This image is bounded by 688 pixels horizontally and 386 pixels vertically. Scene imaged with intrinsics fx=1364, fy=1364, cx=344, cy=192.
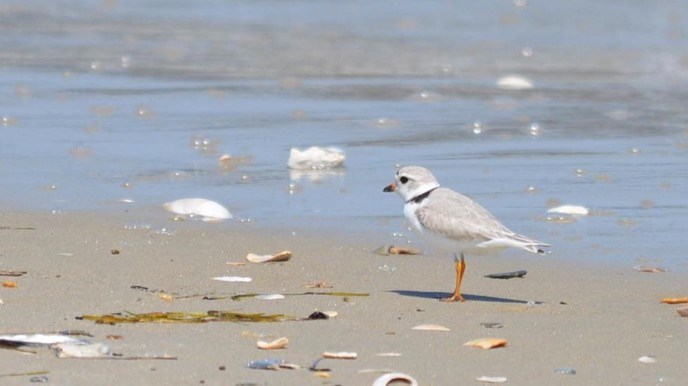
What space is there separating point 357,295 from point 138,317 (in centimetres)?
105

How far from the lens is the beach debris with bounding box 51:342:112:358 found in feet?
14.0

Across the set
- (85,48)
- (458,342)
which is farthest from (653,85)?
(458,342)

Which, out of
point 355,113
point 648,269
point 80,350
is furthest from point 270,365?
point 355,113

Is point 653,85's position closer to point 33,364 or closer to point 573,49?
point 573,49

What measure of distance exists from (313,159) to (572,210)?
1821 mm

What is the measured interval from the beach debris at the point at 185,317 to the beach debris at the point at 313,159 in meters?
3.47

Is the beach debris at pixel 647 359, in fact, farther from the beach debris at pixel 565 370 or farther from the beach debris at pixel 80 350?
the beach debris at pixel 80 350

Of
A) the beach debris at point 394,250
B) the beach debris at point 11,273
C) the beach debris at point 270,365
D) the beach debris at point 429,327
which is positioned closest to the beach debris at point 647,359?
the beach debris at point 429,327

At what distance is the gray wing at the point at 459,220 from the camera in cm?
575

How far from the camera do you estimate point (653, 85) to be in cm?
1263

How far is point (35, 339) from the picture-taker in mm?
4371

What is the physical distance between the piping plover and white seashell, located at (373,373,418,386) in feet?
4.80

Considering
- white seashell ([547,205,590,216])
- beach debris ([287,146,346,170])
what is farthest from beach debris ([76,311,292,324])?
beach debris ([287,146,346,170])

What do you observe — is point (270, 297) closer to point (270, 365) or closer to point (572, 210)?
point (270, 365)
